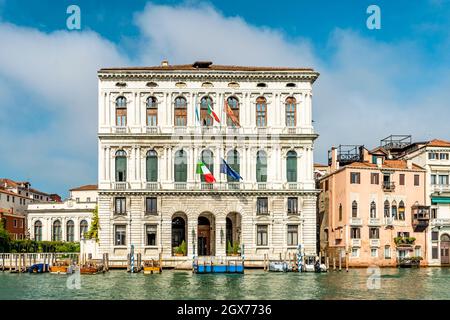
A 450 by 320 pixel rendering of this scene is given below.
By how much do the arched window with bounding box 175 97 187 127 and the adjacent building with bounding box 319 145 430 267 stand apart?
9.64 m

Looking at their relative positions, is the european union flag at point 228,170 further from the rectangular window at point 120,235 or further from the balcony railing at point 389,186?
the balcony railing at point 389,186

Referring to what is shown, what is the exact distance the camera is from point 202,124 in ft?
123

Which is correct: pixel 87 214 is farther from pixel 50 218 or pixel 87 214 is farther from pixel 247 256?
pixel 247 256

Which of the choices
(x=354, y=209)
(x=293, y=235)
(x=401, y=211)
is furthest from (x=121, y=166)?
(x=401, y=211)

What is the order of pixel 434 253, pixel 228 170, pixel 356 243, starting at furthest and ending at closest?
pixel 434 253 → pixel 356 243 → pixel 228 170

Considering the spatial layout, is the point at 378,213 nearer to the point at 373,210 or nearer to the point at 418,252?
the point at 373,210

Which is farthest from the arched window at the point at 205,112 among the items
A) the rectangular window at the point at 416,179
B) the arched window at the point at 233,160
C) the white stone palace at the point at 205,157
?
the rectangular window at the point at 416,179

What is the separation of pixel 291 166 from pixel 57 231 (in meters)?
25.7

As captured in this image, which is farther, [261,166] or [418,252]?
[418,252]

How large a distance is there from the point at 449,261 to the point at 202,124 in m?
16.9

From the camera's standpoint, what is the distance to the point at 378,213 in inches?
1513

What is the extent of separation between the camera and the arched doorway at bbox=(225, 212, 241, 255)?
36750mm

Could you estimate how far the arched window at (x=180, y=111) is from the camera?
123 ft

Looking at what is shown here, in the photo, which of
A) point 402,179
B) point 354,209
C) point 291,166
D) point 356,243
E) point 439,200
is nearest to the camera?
point 291,166
